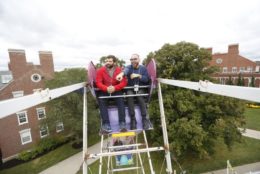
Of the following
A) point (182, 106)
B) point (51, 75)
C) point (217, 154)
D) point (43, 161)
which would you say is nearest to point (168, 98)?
point (182, 106)

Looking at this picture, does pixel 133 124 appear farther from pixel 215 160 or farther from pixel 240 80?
pixel 240 80

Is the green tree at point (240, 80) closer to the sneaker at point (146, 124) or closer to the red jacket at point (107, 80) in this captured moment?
the sneaker at point (146, 124)

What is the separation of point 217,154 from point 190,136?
477 centimetres

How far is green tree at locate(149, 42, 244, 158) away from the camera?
7980mm

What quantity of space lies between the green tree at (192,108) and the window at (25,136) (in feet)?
40.6

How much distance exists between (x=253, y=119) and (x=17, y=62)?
26437 millimetres

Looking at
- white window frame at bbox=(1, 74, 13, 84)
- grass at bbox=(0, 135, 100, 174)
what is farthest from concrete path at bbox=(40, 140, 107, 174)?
white window frame at bbox=(1, 74, 13, 84)

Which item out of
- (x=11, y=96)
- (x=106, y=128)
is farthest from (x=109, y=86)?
(x=11, y=96)

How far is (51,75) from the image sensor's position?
15.4m

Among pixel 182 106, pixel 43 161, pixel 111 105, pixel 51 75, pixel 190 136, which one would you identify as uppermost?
pixel 51 75

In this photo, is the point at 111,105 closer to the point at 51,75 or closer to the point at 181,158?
the point at 181,158

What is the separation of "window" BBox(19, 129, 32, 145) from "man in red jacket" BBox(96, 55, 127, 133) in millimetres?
14417

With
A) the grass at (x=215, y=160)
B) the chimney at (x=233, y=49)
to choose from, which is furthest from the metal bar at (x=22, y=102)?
the chimney at (x=233, y=49)

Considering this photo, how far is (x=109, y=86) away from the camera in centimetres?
317
